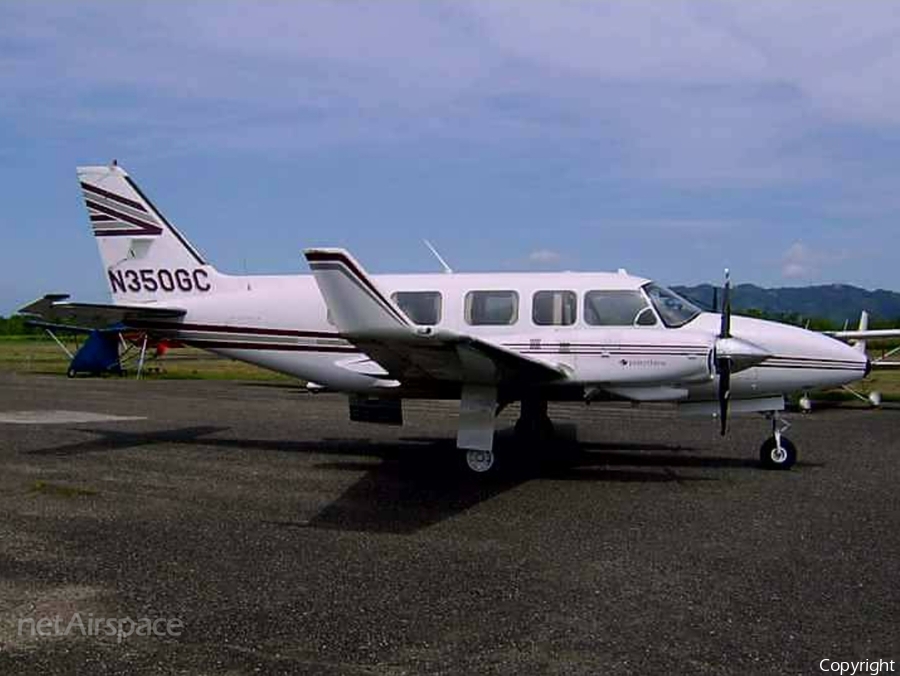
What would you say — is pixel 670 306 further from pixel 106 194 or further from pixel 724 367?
pixel 106 194

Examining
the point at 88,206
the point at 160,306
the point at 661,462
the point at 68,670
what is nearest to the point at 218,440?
the point at 160,306

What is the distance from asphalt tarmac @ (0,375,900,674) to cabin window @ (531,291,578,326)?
1945 mm

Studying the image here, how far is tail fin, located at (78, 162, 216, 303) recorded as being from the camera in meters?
13.1

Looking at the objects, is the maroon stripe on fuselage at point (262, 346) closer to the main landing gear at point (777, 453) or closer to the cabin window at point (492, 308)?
the cabin window at point (492, 308)

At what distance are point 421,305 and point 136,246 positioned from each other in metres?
4.76

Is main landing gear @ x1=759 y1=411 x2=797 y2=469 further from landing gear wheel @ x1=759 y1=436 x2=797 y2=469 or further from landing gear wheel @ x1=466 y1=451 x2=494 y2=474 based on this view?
landing gear wheel @ x1=466 y1=451 x2=494 y2=474

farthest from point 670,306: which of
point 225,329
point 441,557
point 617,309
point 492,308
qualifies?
point 225,329

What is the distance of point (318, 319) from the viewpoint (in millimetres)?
12094

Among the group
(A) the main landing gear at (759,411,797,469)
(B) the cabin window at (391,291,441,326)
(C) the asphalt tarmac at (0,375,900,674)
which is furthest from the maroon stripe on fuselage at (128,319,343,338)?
(A) the main landing gear at (759,411,797,469)

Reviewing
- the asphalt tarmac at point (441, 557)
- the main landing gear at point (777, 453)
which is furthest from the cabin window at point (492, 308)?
the main landing gear at point (777, 453)

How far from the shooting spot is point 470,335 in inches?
408

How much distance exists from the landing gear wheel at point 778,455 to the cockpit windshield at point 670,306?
6.44ft

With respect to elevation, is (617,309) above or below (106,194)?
below

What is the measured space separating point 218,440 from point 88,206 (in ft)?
13.6
